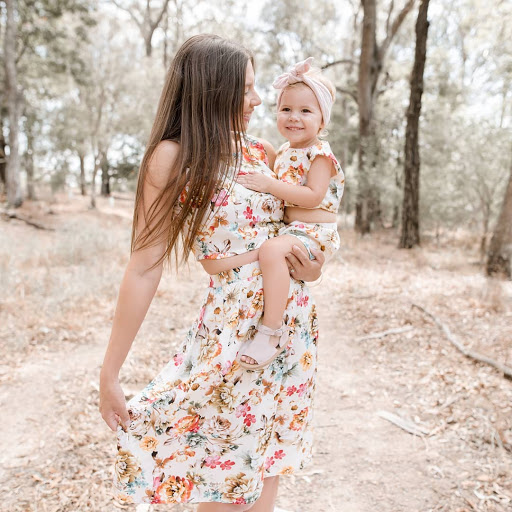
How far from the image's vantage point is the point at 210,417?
1.44m

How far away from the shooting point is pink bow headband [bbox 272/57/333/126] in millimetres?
1701

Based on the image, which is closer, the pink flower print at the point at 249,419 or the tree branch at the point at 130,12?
the pink flower print at the point at 249,419

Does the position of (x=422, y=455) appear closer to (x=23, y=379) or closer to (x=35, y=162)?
(x=23, y=379)

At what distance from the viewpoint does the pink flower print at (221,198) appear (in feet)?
4.71

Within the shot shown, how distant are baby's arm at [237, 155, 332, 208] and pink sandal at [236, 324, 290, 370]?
0.44 m

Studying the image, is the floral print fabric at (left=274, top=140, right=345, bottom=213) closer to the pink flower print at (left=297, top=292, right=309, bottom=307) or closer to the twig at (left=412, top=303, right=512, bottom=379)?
the pink flower print at (left=297, top=292, right=309, bottom=307)

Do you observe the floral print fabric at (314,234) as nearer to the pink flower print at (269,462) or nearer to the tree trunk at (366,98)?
the pink flower print at (269,462)

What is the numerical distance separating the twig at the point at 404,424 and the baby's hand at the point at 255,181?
2.51m

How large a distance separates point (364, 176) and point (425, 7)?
13.3 ft

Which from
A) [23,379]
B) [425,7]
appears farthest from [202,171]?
[425,7]

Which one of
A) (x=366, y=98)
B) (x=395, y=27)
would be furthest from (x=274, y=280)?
(x=395, y=27)

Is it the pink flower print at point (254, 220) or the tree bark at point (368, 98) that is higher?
the tree bark at point (368, 98)

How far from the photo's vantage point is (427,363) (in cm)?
421

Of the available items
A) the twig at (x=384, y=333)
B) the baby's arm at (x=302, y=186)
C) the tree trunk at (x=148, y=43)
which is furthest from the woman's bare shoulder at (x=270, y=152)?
the tree trunk at (x=148, y=43)
